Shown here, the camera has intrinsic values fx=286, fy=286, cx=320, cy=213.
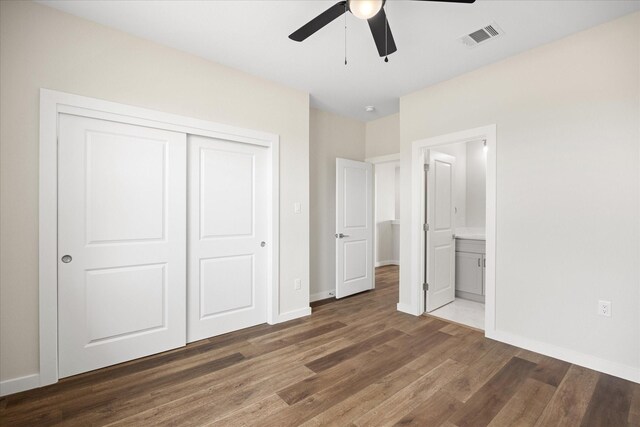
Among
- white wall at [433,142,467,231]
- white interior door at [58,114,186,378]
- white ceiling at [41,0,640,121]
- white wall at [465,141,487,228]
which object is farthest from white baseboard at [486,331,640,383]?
white interior door at [58,114,186,378]

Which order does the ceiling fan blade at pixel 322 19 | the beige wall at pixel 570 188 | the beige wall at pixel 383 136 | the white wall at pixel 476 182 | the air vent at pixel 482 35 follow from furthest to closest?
the white wall at pixel 476 182, the beige wall at pixel 383 136, the air vent at pixel 482 35, the beige wall at pixel 570 188, the ceiling fan blade at pixel 322 19

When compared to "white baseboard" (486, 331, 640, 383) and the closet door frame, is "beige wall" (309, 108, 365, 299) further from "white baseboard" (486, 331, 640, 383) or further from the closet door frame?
the closet door frame

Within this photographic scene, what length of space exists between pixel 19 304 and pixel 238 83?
8.57 ft

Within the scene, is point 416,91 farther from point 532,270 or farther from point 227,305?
point 227,305

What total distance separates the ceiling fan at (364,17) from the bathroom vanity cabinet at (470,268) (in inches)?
121

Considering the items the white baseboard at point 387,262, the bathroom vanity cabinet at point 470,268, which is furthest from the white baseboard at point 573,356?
the white baseboard at point 387,262

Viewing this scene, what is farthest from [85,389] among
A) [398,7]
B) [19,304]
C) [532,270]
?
[532,270]

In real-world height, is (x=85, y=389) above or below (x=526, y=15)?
below

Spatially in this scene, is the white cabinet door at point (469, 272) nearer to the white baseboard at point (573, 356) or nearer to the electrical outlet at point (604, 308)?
the white baseboard at point (573, 356)

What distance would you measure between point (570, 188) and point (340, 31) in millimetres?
2384

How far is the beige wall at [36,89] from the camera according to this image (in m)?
2.00

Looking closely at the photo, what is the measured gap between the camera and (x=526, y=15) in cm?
219

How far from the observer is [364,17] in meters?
1.62

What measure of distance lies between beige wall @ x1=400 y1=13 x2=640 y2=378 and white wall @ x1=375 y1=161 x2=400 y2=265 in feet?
12.6
